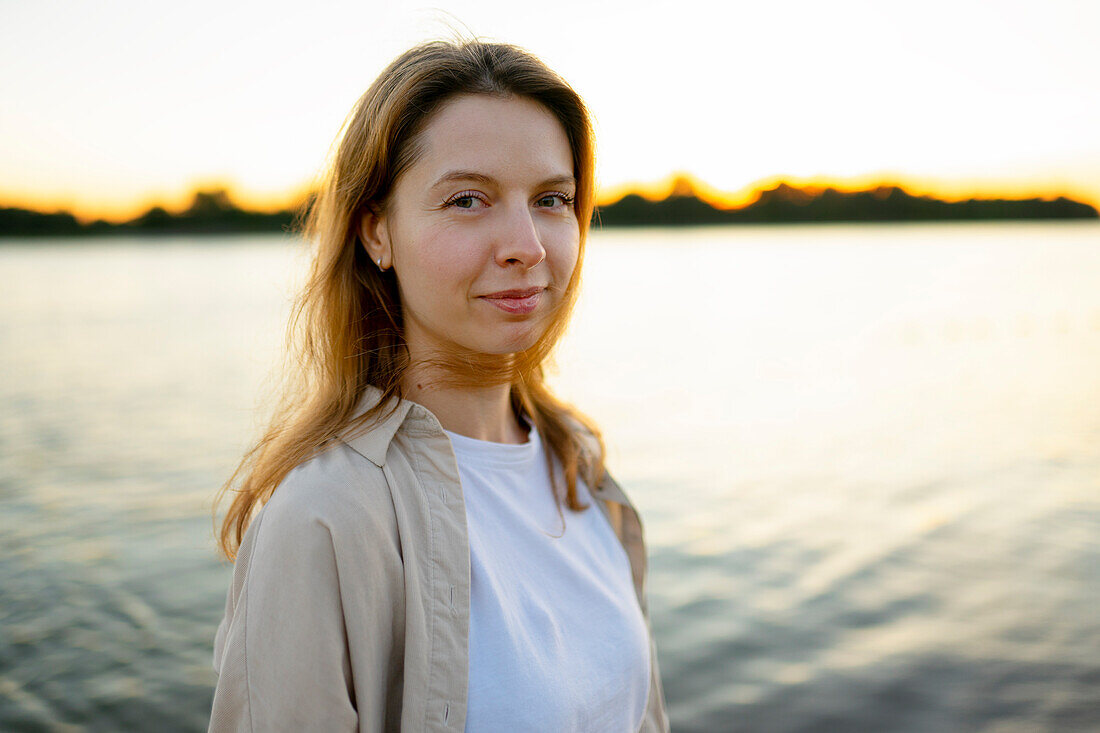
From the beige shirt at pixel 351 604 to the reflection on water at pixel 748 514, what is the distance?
1114mm

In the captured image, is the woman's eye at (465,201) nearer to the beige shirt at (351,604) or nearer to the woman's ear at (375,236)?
the woman's ear at (375,236)

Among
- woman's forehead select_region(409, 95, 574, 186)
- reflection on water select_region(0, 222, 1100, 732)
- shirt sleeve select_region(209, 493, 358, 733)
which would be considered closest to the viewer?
shirt sleeve select_region(209, 493, 358, 733)

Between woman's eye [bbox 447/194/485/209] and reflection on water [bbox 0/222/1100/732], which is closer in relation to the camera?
woman's eye [bbox 447/194/485/209]

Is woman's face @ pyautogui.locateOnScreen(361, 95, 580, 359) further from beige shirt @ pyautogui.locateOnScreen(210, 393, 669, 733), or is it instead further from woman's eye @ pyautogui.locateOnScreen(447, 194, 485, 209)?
beige shirt @ pyautogui.locateOnScreen(210, 393, 669, 733)

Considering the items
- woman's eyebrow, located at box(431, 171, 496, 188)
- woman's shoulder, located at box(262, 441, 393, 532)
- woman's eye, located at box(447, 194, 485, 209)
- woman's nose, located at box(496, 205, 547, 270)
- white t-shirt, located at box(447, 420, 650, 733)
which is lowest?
white t-shirt, located at box(447, 420, 650, 733)

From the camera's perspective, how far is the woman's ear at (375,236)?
180 centimetres

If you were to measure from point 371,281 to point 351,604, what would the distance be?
31.8 inches

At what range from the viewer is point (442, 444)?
1652mm

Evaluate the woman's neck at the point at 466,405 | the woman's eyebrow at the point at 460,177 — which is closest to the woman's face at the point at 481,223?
the woman's eyebrow at the point at 460,177

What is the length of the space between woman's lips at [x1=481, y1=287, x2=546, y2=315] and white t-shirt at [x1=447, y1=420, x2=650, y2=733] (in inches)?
12.9

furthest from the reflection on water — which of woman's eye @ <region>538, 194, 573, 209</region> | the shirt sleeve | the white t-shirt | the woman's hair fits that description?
the shirt sleeve

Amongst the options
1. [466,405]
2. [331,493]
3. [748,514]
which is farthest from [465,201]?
[748,514]

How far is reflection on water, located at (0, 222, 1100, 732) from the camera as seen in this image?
504 centimetres

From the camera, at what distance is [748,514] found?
7785 mm
